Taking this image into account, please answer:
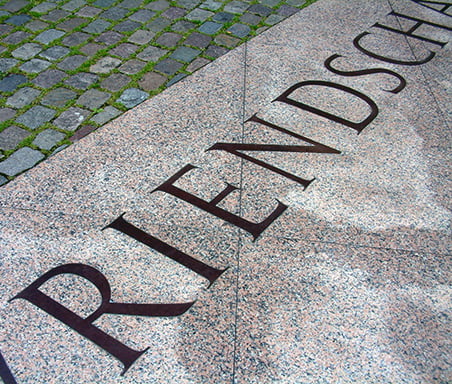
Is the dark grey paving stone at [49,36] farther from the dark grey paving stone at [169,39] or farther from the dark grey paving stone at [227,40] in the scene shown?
the dark grey paving stone at [227,40]

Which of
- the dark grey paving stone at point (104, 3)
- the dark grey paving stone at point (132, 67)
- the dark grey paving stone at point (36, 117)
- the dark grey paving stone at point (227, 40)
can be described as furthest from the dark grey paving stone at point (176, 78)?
the dark grey paving stone at point (104, 3)

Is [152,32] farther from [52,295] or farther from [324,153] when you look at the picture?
[52,295]

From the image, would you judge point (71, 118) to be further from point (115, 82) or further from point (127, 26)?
point (127, 26)

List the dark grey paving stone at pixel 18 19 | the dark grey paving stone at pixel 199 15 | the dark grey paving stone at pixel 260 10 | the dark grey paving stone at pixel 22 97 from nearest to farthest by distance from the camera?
the dark grey paving stone at pixel 22 97 → the dark grey paving stone at pixel 18 19 → the dark grey paving stone at pixel 199 15 → the dark grey paving stone at pixel 260 10

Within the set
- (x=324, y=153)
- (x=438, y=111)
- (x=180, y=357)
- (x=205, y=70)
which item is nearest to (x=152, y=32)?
(x=205, y=70)

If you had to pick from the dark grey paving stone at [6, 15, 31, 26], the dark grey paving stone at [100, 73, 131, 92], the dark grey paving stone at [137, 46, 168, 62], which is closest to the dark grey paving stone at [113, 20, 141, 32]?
the dark grey paving stone at [137, 46, 168, 62]

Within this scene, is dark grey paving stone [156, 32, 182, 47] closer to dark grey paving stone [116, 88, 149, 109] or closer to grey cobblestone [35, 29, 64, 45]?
dark grey paving stone [116, 88, 149, 109]

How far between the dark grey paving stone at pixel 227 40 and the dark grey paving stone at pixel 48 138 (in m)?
2.05

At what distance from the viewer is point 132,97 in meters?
4.57

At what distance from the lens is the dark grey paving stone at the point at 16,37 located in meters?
5.31

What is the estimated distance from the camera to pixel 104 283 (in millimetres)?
3006

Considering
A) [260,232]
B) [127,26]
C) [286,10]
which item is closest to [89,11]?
[127,26]

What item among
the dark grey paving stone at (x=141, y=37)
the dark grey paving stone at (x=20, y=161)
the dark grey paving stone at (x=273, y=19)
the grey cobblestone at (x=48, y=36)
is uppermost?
the dark grey paving stone at (x=273, y=19)

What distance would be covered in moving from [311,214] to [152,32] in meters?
3.13
